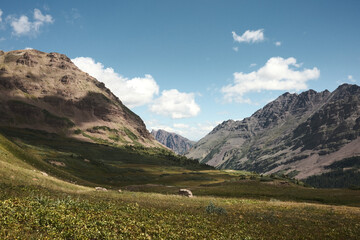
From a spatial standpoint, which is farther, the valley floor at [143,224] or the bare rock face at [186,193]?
the bare rock face at [186,193]

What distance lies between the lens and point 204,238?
16.6 metres

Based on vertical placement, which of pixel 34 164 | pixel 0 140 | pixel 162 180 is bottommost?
pixel 162 180

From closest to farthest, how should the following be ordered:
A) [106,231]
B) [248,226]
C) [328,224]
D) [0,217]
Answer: [0,217] → [106,231] → [248,226] → [328,224]

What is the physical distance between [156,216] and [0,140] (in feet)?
213

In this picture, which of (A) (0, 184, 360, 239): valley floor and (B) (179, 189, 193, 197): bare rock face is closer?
(A) (0, 184, 360, 239): valley floor

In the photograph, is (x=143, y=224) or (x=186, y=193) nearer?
(x=143, y=224)

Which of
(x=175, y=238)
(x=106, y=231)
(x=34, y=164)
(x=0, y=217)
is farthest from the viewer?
(x=34, y=164)

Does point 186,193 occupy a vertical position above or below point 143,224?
below

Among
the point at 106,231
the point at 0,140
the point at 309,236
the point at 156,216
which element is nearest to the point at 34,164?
the point at 0,140

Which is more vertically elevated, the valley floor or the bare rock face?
the valley floor

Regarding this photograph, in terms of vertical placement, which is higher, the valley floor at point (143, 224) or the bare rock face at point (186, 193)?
the valley floor at point (143, 224)

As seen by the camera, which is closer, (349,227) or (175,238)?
(175,238)

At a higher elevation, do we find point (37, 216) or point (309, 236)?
point (37, 216)

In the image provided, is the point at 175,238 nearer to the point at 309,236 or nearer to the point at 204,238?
the point at 204,238
